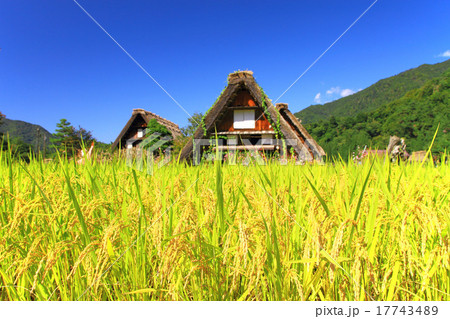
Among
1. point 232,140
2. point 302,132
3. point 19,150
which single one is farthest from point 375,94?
point 19,150

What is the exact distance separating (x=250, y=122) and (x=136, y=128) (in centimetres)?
1298

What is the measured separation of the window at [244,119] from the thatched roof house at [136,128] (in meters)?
8.70

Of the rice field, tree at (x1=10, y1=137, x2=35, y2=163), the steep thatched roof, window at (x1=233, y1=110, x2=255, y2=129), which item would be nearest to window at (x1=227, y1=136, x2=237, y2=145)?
window at (x1=233, y1=110, x2=255, y2=129)

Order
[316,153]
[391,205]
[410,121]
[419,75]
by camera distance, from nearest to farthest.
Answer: [391,205]
[316,153]
[410,121]
[419,75]

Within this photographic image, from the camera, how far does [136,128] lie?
22.6 metres

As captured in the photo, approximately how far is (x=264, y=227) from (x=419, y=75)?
7781 cm

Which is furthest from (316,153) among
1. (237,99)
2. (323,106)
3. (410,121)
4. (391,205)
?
(323,106)

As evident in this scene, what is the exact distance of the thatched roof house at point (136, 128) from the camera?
70.8 ft

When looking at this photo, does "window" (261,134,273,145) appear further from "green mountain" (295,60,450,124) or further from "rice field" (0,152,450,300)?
"green mountain" (295,60,450,124)

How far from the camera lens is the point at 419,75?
2333 inches

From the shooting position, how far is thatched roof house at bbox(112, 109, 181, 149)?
21.6 meters

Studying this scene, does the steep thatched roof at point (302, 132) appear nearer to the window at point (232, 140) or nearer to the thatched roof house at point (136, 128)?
the window at point (232, 140)

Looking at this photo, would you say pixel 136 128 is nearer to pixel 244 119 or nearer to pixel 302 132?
pixel 244 119
